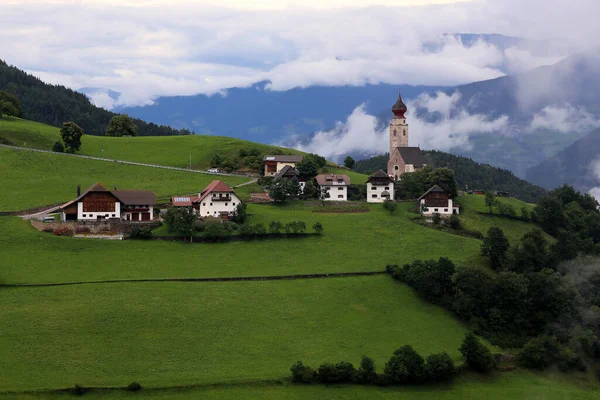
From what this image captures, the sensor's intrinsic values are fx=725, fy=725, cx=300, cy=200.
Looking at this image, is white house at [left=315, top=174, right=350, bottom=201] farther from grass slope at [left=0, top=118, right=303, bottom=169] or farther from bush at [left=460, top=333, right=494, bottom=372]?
bush at [left=460, top=333, right=494, bottom=372]

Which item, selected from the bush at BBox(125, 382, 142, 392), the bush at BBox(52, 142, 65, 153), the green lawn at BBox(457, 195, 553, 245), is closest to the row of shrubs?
the bush at BBox(125, 382, 142, 392)

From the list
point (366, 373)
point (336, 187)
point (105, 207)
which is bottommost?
point (366, 373)

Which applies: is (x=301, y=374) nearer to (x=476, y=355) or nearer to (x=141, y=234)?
(x=476, y=355)

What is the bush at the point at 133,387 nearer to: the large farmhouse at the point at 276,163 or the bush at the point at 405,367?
the bush at the point at 405,367

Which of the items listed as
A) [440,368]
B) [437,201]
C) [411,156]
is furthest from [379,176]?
[440,368]

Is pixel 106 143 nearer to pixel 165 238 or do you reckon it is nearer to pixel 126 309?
pixel 165 238

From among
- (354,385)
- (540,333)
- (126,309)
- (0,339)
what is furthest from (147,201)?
(540,333)
